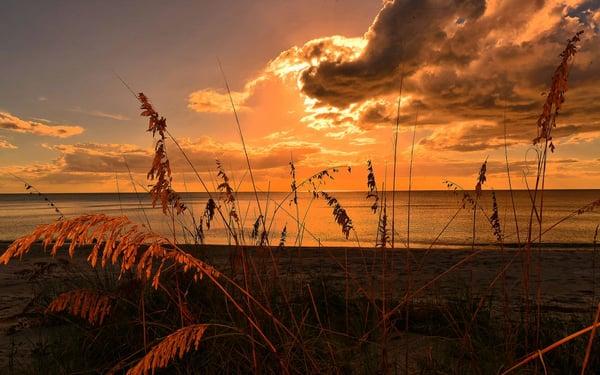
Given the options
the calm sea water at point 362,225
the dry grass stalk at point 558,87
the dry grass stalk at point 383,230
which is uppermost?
the dry grass stalk at point 558,87

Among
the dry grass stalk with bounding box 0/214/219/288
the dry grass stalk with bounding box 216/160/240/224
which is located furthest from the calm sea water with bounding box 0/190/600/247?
the dry grass stalk with bounding box 0/214/219/288

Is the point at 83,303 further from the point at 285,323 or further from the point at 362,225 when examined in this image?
the point at 362,225

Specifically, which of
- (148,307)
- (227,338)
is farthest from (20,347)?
(227,338)

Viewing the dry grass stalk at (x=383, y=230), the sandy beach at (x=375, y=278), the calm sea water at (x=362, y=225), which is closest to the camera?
the dry grass stalk at (x=383, y=230)

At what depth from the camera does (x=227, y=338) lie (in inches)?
139

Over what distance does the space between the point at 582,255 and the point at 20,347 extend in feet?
54.0

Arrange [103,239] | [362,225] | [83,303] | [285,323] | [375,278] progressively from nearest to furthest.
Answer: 1. [103,239]
2. [83,303]
3. [285,323]
4. [375,278]
5. [362,225]

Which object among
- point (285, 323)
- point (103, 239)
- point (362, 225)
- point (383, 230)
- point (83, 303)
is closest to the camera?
point (103, 239)

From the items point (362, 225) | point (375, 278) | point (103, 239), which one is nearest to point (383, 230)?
point (103, 239)

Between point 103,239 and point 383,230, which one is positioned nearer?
point 103,239

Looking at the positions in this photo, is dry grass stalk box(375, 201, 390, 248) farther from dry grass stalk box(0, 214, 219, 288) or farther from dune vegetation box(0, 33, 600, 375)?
dry grass stalk box(0, 214, 219, 288)

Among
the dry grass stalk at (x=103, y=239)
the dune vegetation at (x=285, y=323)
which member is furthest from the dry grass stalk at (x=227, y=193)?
the dry grass stalk at (x=103, y=239)

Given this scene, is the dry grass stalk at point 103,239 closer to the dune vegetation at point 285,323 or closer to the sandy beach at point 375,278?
the dune vegetation at point 285,323

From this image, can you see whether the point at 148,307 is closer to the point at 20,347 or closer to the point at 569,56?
the point at 20,347
